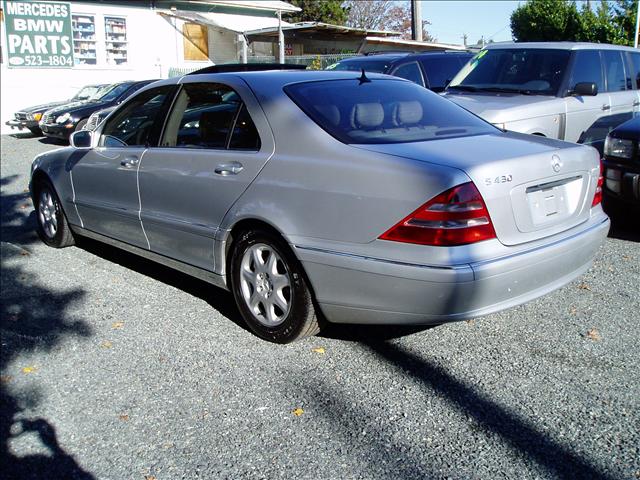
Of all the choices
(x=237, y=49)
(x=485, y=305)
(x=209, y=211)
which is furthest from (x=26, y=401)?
(x=237, y=49)

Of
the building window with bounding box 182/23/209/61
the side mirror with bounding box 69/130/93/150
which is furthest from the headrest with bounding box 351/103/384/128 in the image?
the building window with bounding box 182/23/209/61

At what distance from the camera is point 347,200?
3713 mm

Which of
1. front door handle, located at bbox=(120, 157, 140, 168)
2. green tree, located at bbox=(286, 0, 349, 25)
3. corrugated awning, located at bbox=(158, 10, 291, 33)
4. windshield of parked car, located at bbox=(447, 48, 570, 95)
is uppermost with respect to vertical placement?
green tree, located at bbox=(286, 0, 349, 25)

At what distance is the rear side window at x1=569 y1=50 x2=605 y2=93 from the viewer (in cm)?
806

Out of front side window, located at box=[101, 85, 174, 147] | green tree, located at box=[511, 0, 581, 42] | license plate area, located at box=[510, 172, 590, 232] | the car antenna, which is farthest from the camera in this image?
green tree, located at box=[511, 0, 581, 42]

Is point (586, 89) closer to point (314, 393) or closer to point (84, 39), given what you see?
point (314, 393)

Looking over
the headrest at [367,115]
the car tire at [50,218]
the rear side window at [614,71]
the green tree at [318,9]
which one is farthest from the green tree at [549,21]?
the headrest at [367,115]

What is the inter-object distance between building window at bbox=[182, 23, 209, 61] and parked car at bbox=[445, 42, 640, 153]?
1853 cm

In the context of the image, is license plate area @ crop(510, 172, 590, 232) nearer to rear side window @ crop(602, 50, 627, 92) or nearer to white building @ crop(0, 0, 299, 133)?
rear side window @ crop(602, 50, 627, 92)

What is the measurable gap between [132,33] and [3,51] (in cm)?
441

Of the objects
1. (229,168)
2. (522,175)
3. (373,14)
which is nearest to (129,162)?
(229,168)

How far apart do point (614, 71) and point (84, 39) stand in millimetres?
18563

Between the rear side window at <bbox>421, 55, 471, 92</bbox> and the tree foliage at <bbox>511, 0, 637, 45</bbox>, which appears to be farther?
the tree foliage at <bbox>511, 0, 637, 45</bbox>

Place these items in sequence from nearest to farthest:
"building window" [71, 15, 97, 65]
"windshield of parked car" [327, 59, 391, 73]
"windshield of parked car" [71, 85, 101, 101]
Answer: "windshield of parked car" [327, 59, 391, 73], "windshield of parked car" [71, 85, 101, 101], "building window" [71, 15, 97, 65]
